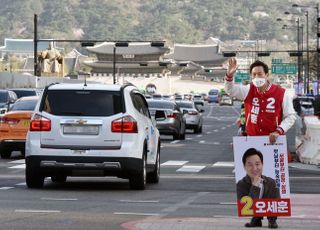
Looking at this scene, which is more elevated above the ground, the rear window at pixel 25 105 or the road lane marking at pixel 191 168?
the rear window at pixel 25 105

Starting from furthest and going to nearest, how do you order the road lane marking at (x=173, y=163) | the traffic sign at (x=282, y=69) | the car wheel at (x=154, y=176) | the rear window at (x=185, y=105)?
the traffic sign at (x=282, y=69) < the rear window at (x=185, y=105) < the road lane marking at (x=173, y=163) < the car wheel at (x=154, y=176)

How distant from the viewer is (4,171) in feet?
83.0

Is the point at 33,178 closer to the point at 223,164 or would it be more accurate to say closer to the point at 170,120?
the point at 223,164

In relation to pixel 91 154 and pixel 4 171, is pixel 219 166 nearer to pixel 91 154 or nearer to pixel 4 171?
pixel 4 171

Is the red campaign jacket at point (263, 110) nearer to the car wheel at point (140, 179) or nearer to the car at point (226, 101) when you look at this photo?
the car wheel at point (140, 179)

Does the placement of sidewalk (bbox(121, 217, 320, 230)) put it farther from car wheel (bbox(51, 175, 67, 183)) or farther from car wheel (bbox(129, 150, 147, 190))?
car wheel (bbox(51, 175, 67, 183))

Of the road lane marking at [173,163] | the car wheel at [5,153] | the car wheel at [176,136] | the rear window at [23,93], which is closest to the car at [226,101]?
the rear window at [23,93]

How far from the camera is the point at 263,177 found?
13.9m

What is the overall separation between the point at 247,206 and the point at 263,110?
1.26 m

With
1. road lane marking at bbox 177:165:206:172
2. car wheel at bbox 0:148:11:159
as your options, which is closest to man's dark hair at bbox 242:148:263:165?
road lane marking at bbox 177:165:206:172

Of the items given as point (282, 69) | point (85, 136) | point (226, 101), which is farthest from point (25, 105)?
point (226, 101)

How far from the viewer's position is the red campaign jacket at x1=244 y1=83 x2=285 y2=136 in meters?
14.5

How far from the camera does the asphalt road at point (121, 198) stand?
50.4 feet

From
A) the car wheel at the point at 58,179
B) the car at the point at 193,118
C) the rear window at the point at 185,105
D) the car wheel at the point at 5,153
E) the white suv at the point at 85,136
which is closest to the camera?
the white suv at the point at 85,136
